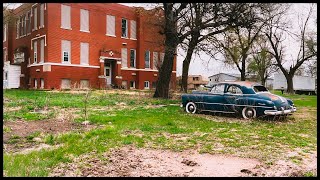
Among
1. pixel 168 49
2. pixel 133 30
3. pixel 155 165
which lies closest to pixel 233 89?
pixel 155 165

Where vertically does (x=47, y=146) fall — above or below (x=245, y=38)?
below

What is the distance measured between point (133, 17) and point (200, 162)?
3896cm

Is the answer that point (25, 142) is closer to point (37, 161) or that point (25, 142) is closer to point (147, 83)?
point (37, 161)

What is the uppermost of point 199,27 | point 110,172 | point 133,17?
point 133,17

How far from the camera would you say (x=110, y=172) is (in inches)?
228

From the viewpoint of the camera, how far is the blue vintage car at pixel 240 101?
12852 mm

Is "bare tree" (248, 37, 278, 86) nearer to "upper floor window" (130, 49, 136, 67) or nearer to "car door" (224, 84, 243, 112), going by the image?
"upper floor window" (130, 49, 136, 67)

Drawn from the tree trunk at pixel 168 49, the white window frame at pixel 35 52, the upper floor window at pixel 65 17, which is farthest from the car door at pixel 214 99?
the white window frame at pixel 35 52

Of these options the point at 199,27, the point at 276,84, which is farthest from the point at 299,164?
the point at 276,84

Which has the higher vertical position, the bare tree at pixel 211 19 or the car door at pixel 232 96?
the bare tree at pixel 211 19

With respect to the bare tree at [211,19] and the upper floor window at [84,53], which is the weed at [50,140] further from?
the upper floor window at [84,53]

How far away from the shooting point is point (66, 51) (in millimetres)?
37344

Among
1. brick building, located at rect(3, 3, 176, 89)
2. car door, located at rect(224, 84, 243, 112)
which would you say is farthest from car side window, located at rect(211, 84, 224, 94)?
brick building, located at rect(3, 3, 176, 89)

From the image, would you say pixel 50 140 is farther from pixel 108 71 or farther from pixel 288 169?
pixel 108 71
